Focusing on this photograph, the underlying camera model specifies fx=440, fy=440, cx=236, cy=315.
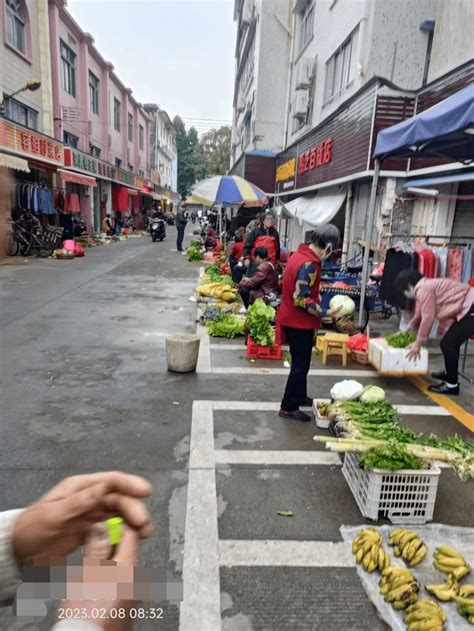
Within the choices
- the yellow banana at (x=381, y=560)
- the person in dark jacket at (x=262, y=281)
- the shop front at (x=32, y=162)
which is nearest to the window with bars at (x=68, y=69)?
the shop front at (x=32, y=162)

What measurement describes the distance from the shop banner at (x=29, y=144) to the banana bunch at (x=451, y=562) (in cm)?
1430

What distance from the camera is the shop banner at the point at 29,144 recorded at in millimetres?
13672

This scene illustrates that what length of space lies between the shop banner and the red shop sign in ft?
30.8

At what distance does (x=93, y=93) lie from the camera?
27922 millimetres

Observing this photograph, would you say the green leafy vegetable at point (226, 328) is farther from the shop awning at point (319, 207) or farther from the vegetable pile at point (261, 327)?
the shop awning at point (319, 207)

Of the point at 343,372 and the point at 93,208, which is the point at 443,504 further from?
the point at 93,208

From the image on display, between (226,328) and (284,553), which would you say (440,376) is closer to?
(226,328)

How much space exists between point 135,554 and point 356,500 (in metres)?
2.64

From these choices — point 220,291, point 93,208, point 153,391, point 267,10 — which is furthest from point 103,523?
point 93,208

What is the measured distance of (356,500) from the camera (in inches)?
130

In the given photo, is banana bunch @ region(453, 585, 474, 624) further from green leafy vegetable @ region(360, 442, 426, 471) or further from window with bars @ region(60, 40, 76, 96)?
window with bars @ region(60, 40, 76, 96)

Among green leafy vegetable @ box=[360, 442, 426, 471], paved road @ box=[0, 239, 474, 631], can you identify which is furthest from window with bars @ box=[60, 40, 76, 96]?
green leafy vegetable @ box=[360, 442, 426, 471]

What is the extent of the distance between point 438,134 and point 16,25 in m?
19.8

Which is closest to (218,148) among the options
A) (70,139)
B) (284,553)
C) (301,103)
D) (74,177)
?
(70,139)
